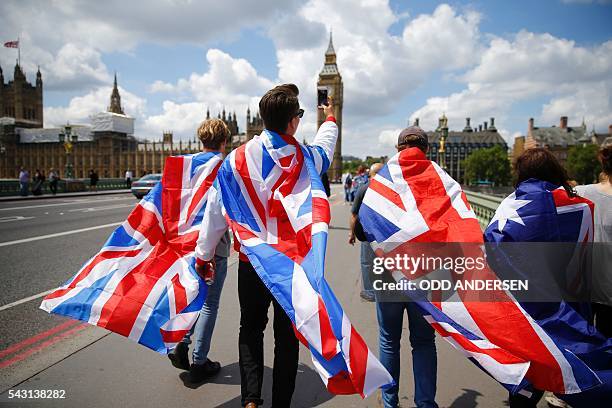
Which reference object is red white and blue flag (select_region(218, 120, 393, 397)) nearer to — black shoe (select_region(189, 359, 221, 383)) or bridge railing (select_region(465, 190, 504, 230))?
black shoe (select_region(189, 359, 221, 383))

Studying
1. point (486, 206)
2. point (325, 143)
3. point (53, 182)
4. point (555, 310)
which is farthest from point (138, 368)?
point (53, 182)

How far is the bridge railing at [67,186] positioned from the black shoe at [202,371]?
28530 millimetres

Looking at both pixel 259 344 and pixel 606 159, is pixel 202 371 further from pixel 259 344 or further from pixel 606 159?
pixel 606 159

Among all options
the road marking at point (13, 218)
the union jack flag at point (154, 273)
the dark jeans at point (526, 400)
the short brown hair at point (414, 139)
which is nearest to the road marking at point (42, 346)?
the union jack flag at point (154, 273)

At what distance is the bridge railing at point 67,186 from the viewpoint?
85.6ft

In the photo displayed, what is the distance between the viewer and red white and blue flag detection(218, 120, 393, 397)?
2.26 metres

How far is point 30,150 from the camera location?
110 m

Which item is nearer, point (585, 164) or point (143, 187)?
point (143, 187)

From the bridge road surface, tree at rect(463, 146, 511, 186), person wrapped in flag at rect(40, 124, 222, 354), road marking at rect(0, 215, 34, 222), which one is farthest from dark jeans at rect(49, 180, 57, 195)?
tree at rect(463, 146, 511, 186)

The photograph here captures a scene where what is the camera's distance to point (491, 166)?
335ft

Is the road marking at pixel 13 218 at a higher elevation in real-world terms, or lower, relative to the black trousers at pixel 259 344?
lower

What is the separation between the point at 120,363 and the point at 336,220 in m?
11.8

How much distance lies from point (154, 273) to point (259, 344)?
3.67 feet

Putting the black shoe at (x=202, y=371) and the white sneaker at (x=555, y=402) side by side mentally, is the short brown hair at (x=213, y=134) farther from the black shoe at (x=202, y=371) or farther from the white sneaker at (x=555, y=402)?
the white sneaker at (x=555, y=402)
